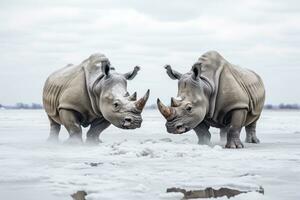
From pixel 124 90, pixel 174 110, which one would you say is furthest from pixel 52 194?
pixel 124 90

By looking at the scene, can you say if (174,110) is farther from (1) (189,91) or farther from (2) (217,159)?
(2) (217,159)

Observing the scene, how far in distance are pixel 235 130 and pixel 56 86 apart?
4.01 meters

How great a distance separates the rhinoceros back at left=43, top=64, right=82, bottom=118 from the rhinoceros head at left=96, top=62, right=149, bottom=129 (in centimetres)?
104

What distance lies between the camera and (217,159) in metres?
8.47

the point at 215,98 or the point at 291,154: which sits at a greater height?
the point at 215,98

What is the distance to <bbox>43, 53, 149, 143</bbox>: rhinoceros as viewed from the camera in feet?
34.2

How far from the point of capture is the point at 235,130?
10812 mm

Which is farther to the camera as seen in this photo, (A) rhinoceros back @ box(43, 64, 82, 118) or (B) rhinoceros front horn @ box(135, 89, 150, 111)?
(A) rhinoceros back @ box(43, 64, 82, 118)

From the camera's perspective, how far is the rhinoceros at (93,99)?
10.4 metres

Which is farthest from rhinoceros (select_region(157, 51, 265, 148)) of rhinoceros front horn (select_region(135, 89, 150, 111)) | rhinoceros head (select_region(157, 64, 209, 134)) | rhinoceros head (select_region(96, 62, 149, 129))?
rhinoceros head (select_region(96, 62, 149, 129))

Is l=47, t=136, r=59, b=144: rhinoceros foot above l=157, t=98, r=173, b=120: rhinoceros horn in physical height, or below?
below

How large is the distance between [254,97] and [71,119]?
3.77 metres

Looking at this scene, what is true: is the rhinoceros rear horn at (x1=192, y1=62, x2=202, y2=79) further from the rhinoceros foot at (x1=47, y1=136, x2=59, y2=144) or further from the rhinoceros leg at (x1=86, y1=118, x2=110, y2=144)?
the rhinoceros foot at (x1=47, y1=136, x2=59, y2=144)

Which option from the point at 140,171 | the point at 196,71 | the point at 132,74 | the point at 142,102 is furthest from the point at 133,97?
the point at 140,171
